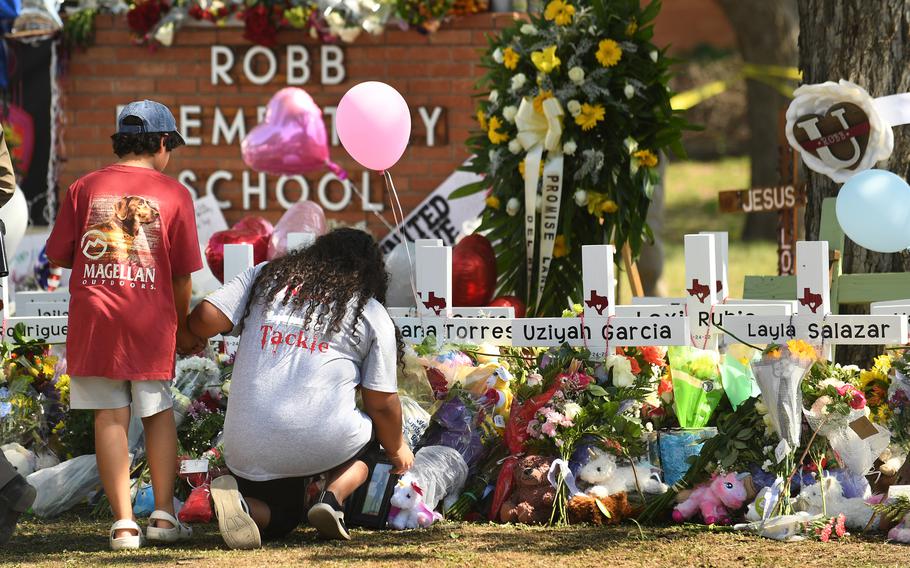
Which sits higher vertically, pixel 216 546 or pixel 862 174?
pixel 862 174

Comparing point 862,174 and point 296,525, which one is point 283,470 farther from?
point 862,174

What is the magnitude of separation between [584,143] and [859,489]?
260 cm

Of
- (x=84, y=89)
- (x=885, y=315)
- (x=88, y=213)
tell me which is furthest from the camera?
(x=84, y=89)

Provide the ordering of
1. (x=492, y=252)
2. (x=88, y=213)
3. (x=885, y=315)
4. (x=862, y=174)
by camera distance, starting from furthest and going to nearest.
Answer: (x=492, y=252)
(x=862, y=174)
(x=885, y=315)
(x=88, y=213)

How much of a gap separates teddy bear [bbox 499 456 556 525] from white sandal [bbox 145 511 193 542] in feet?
3.65

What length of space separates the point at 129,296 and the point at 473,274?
7.74 feet

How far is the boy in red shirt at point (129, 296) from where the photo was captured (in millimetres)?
4043

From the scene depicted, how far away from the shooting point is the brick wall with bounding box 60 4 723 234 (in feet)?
27.9

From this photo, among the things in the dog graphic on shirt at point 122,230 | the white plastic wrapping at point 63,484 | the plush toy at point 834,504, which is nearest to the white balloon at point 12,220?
the white plastic wrapping at point 63,484

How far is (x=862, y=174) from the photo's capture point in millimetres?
5031

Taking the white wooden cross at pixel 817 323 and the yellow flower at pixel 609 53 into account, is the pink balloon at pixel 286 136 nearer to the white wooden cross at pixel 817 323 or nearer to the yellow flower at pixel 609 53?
the yellow flower at pixel 609 53

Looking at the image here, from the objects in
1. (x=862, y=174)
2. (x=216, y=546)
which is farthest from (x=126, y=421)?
(x=862, y=174)

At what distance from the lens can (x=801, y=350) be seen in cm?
427

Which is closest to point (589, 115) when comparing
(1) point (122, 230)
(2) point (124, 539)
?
(1) point (122, 230)
